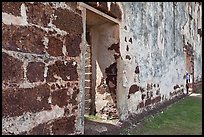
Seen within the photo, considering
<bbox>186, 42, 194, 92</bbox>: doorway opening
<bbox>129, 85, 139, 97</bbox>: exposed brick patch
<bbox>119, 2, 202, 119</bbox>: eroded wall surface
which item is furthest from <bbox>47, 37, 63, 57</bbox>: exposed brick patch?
<bbox>186, 42, 194, 92</bbox>: doorway opening

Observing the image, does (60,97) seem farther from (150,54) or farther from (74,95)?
(150,54)

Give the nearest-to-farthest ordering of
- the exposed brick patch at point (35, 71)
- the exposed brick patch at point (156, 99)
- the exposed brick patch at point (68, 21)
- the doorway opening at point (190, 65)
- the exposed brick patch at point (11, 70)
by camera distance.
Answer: the exposed brick patch at point (11, 70) < the exposed brick patch at point (35, 71) < the exposed brick patch at point (68, 21) < the exposed brick patch at point (156, 99) < the doorway opening at point (190, 65)

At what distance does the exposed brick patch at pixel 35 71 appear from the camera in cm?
224

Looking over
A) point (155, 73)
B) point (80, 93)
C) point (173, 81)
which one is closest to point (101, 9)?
point (80, 93)

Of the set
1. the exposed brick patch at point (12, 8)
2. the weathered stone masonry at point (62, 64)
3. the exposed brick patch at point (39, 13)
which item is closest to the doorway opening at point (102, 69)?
the weathered stone masonry at point (62, 64)

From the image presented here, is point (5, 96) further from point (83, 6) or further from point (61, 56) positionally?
point (83, 6)

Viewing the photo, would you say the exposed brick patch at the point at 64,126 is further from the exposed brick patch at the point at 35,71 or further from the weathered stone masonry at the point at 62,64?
the exposed brick patch at the point at 35,71

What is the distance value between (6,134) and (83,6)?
157cm

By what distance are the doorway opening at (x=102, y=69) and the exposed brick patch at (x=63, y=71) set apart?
4.00ft

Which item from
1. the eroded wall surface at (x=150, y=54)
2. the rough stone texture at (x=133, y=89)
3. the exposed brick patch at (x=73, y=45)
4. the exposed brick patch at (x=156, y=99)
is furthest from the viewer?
the exposed brick patch at (x=156, y=99)

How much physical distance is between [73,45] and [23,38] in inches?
26.5

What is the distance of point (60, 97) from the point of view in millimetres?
2576

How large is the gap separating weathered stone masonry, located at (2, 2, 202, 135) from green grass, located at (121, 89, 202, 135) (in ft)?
1.08

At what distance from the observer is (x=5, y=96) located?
6.55 ft
